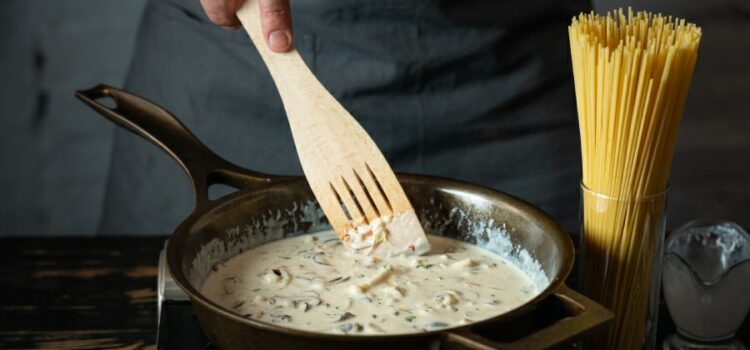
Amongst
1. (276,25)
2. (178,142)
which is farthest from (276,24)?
(178,142)

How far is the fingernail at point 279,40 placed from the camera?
1302 mm

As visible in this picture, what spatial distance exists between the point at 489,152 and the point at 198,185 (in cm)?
74

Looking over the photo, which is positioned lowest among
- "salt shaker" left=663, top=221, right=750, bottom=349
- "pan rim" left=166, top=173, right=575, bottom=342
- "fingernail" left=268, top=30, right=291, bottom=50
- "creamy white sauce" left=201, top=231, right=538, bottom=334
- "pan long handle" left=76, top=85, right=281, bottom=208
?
"salt shaker" left=663, top=221, right=750, bottom=349

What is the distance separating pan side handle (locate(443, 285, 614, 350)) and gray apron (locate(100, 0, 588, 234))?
89 cm

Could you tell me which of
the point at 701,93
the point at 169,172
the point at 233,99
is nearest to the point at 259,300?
the point at 233,99

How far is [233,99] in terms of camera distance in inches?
74.5

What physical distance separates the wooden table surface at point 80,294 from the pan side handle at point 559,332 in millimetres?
330

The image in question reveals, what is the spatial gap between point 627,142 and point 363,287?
360mm

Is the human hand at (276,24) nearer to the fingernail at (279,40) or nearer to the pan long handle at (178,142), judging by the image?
the fingernail at (279,40)

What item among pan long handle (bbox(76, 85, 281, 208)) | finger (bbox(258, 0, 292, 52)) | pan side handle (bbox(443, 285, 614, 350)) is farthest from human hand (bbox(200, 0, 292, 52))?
pan side handle (bbox(443, 285, 614, 350))

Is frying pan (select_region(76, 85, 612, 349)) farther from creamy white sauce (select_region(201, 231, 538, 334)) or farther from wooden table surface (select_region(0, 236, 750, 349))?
wooden table surface (select_region(0, 236, 750, 349))

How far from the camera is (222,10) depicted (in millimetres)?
1369

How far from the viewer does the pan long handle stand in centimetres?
133

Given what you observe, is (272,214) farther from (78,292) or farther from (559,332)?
(559,332)
